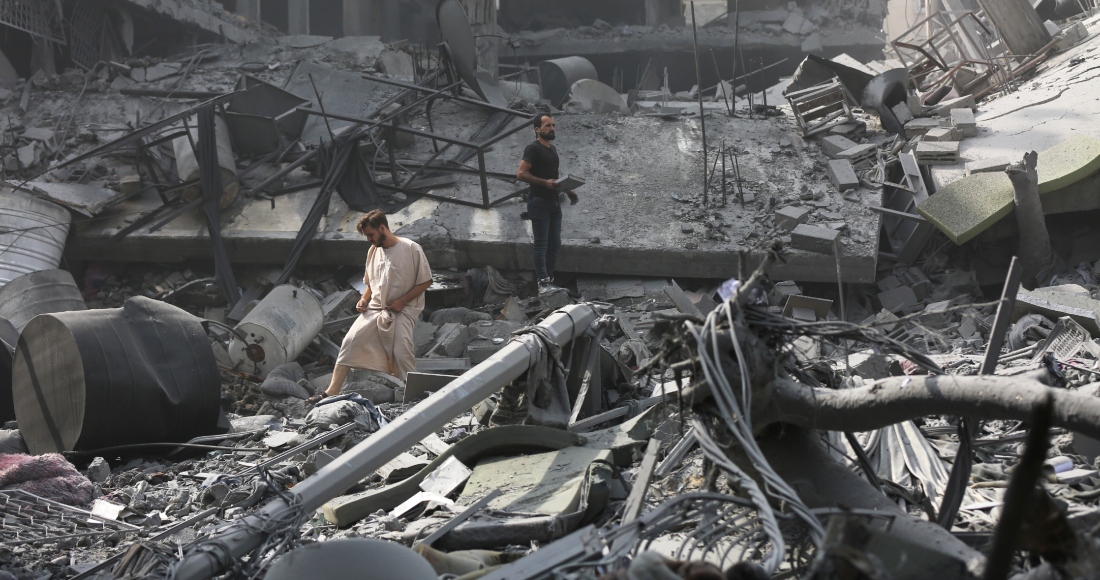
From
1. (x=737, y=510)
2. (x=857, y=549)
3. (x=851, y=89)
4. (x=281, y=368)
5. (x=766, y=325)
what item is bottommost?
(x=281, y=368)

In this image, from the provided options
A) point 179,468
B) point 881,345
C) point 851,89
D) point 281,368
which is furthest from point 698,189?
point 881,345

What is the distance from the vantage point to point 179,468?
5.47 metres

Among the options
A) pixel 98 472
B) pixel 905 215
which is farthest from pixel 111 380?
pixel 905 215

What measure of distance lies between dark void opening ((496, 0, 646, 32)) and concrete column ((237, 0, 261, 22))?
572cm

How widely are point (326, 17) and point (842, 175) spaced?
55.3ft

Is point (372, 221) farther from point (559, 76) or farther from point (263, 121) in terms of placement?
point (559, 76)

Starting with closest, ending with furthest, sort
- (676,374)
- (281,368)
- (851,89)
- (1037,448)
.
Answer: (1037,448) < (676,374) < (281,368) < (851,89)

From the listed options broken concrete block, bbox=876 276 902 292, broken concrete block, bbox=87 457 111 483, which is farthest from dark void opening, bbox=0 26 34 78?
broken concrete block, bbox=876 276 902 292

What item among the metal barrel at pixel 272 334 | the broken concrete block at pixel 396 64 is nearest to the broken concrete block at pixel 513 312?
the metal barrel at pixel 272 334

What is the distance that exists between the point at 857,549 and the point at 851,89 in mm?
10765

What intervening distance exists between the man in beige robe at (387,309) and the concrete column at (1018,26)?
33.8ft

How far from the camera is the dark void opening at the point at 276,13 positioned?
2142 cm

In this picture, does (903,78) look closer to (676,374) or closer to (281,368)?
(281,368)

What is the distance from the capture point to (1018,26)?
42.6 ft
